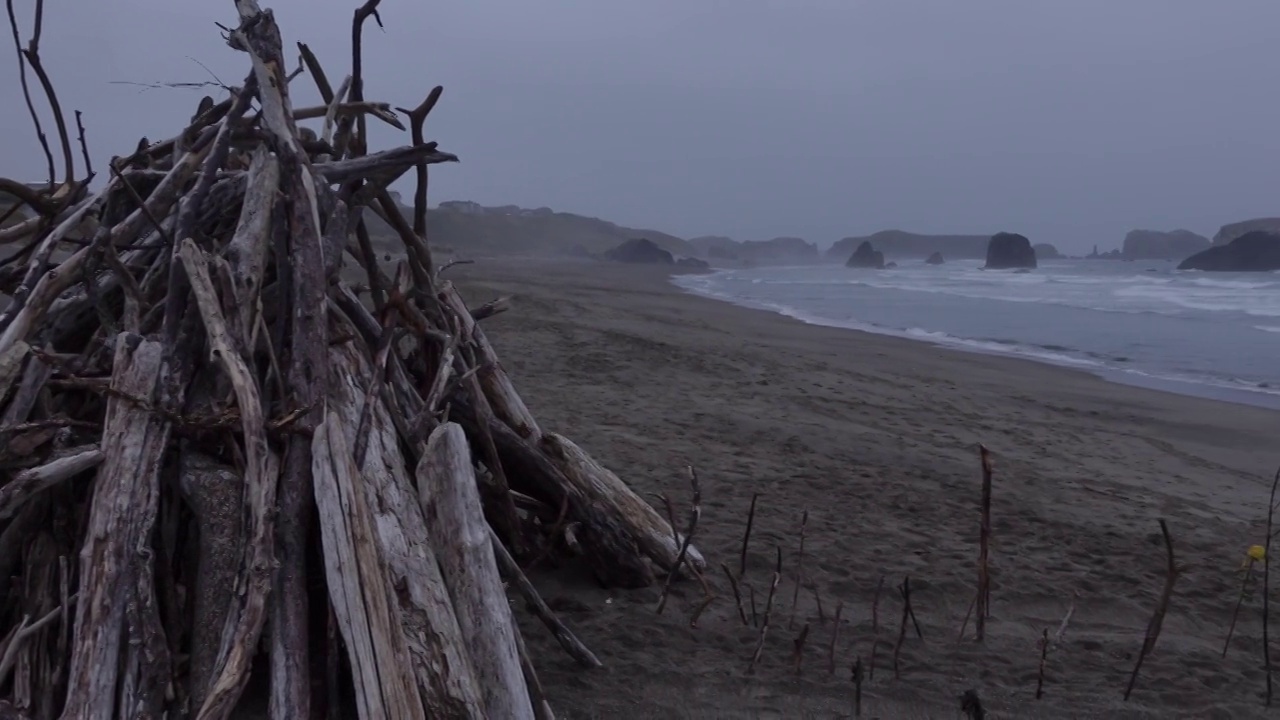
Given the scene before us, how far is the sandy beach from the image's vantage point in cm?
347

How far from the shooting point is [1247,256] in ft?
142

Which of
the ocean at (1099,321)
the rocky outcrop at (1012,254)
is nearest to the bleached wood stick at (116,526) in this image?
the ocean at (1099,321)

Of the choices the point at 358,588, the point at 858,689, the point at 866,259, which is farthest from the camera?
the point at 866,259

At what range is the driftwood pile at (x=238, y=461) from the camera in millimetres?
2420

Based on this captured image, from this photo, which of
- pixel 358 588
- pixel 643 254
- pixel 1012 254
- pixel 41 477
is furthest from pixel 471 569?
pixel 1012 254

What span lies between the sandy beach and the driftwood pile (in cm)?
62

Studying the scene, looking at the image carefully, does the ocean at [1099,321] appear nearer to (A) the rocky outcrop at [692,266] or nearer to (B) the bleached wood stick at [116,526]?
(B) the bleached wood stick at [116,526]

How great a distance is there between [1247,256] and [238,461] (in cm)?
4895

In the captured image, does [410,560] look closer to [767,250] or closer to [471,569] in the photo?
[471,569]

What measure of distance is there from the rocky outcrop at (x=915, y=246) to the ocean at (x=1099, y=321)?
183 feet

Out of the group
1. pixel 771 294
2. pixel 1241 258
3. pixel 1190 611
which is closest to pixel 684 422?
pixel 1190 611

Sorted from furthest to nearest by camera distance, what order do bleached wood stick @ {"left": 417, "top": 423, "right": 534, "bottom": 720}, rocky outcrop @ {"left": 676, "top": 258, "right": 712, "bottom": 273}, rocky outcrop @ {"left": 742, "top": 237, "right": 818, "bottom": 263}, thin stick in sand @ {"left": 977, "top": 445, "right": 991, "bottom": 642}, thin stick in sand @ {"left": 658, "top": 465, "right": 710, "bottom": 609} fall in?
rocky outcrop @ {"left": 742, "top": 237, "right": 818, "bottom": 263}, rocky outcrop @ {"left": 676, "top": 258, "right": 712, "bottom": 273}, thin stick in sand @ {"left": 977, "top": 445, "right": 991, "bottom": 642}, thin stick in sand @ {"left": 658, "top": 465, "right": 710, "bottom": 609}, bleached wood stick @ {"left": 417, "top": 423, "right": 534, "bottom": 720}

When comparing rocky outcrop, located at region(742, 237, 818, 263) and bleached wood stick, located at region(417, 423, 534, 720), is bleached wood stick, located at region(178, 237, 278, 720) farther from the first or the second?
rocky outcrop, located at region(742, 237, 818, 263)

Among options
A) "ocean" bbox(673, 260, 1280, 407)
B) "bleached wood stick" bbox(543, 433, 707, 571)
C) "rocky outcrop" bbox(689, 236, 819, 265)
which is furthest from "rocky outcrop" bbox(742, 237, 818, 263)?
"bleached wood stick" bbox(543, 433, 707, 571)
